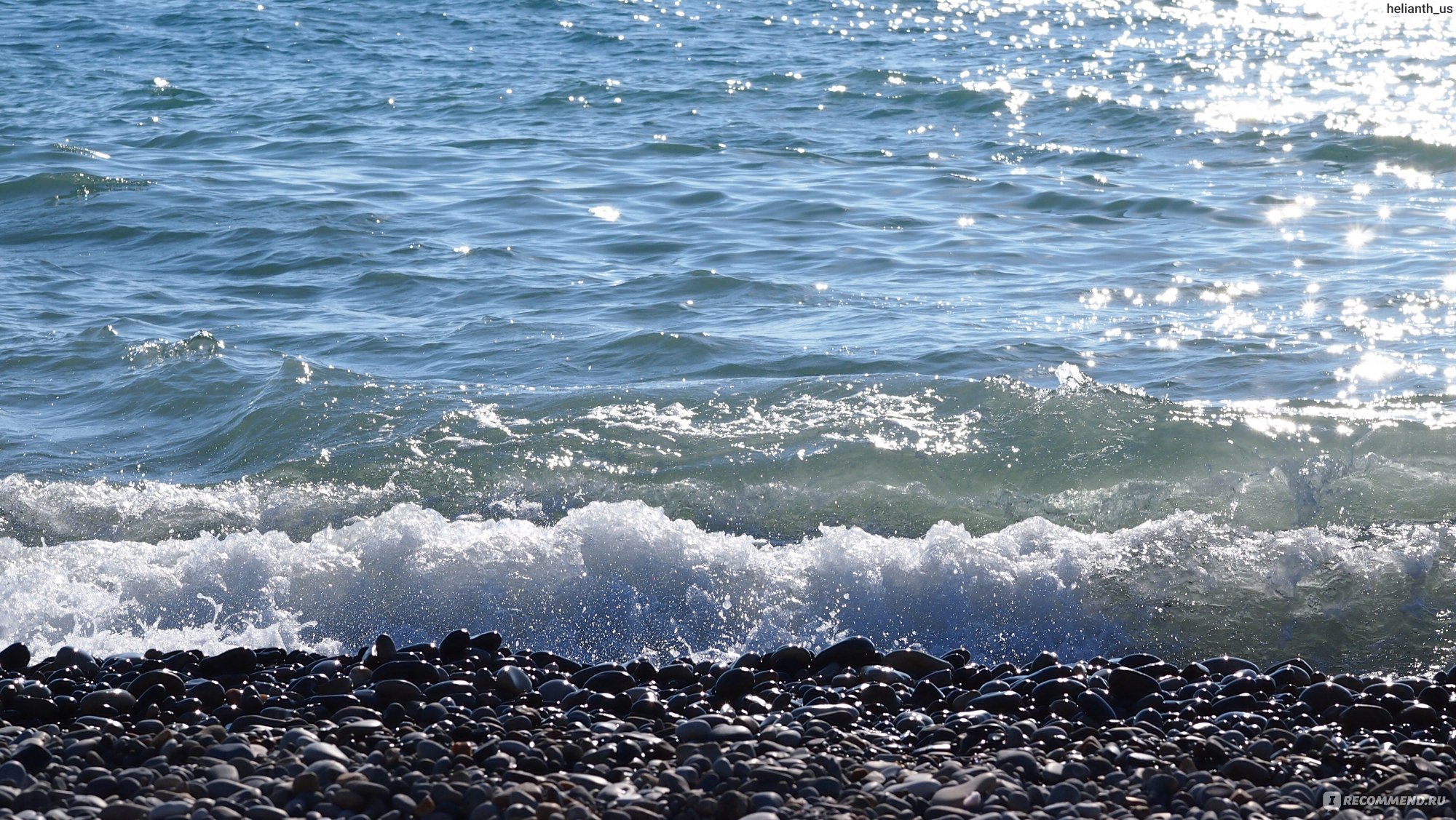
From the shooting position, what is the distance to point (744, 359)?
334 inches

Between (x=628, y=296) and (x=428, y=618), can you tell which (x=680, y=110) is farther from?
(x=428, y=618)

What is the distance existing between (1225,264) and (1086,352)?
2414 mm

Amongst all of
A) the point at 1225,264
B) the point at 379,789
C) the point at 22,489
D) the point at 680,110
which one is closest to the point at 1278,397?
the point at 1225,264

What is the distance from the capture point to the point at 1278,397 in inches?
297

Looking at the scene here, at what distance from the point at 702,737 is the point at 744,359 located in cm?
485

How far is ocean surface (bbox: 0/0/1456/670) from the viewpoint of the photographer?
5.54m

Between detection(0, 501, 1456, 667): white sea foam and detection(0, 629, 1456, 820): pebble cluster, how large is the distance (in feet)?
2.02

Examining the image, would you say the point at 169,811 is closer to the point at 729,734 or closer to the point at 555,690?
the point at 555,690

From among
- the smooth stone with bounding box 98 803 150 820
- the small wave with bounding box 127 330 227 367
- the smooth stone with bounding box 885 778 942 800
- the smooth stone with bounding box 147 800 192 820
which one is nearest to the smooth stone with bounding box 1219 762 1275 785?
the smooth stone with bounding box 885 778 942 800

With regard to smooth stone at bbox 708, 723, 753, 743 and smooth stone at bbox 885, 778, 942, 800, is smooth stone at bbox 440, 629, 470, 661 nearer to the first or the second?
smooth stone at bbox 708, 723, 753, 743

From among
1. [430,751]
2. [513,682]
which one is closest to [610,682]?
[513,682]

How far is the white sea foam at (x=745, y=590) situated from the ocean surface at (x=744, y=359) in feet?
0.07

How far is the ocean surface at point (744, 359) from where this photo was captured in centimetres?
554

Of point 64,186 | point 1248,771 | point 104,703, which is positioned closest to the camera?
point 1248,771
